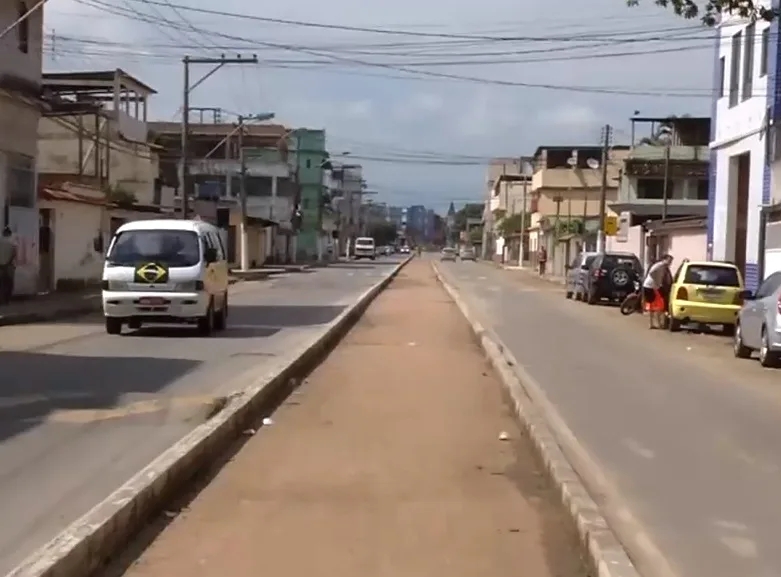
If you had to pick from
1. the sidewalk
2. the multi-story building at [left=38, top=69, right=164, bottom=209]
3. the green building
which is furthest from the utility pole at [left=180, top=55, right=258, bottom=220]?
the green building

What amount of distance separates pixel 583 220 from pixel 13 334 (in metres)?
74.1

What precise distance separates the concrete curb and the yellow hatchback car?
10.4 meters

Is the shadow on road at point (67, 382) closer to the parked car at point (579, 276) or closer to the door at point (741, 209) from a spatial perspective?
the door at point (741, 209)

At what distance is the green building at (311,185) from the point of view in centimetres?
12231

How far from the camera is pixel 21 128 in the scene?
3228 centimetres

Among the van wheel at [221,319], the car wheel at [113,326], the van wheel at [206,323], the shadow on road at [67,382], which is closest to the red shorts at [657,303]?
the van wheel at [221,319]

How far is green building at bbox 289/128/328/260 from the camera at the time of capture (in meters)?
122

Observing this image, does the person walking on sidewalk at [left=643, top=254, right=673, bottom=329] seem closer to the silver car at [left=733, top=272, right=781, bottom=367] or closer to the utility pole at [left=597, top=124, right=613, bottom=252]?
the silver car at [left=733, top=272, right=781, bottom=367]

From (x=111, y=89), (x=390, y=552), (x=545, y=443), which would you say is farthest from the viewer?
(x=111, y=89)

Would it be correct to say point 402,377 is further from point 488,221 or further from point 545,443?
point 488,221

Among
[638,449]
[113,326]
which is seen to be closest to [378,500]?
[638,449]

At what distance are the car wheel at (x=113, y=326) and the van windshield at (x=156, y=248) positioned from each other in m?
0.98

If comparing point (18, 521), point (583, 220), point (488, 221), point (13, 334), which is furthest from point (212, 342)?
point (488, 221)

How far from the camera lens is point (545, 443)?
10.6 meters
